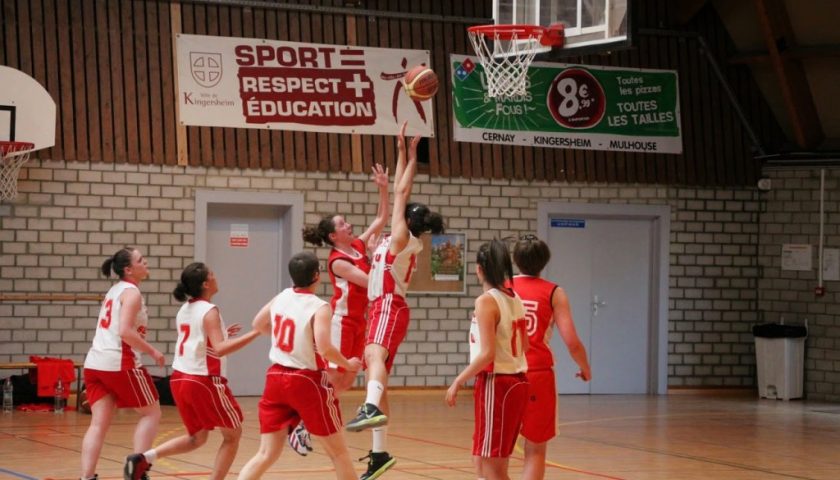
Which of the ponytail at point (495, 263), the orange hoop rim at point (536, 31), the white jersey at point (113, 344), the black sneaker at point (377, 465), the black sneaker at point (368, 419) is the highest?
the orange hoop rim at point (536, 31)

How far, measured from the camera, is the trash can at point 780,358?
1802 cm

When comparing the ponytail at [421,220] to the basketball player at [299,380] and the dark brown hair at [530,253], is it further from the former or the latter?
the basketball player at [299,380]

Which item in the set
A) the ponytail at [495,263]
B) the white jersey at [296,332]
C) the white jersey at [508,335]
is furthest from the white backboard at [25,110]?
the white jersey at [508,335]

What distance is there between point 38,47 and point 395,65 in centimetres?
476

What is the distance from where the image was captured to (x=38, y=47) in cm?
1530

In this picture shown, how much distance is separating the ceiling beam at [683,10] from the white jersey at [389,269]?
10.4 meters

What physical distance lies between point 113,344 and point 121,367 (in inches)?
6.7

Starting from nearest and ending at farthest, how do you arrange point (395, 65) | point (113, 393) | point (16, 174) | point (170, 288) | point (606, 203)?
point (113, 393) → point (16, 174) → point (170, 288) → point (395, 65) → point (606, 203)

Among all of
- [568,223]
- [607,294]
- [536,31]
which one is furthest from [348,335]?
[607,294]

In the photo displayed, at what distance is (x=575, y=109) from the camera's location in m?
18.1

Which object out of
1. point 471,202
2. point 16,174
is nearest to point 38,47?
point 16,174

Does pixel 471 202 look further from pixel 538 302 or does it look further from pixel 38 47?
pixel 538 302

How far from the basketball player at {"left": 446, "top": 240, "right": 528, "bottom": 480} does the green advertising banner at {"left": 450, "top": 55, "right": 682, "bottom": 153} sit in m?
10.6

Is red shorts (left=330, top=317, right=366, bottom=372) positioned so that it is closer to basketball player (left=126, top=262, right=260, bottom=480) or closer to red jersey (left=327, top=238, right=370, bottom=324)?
red jersey (left=327, top=238, right=370, bottom=324)
